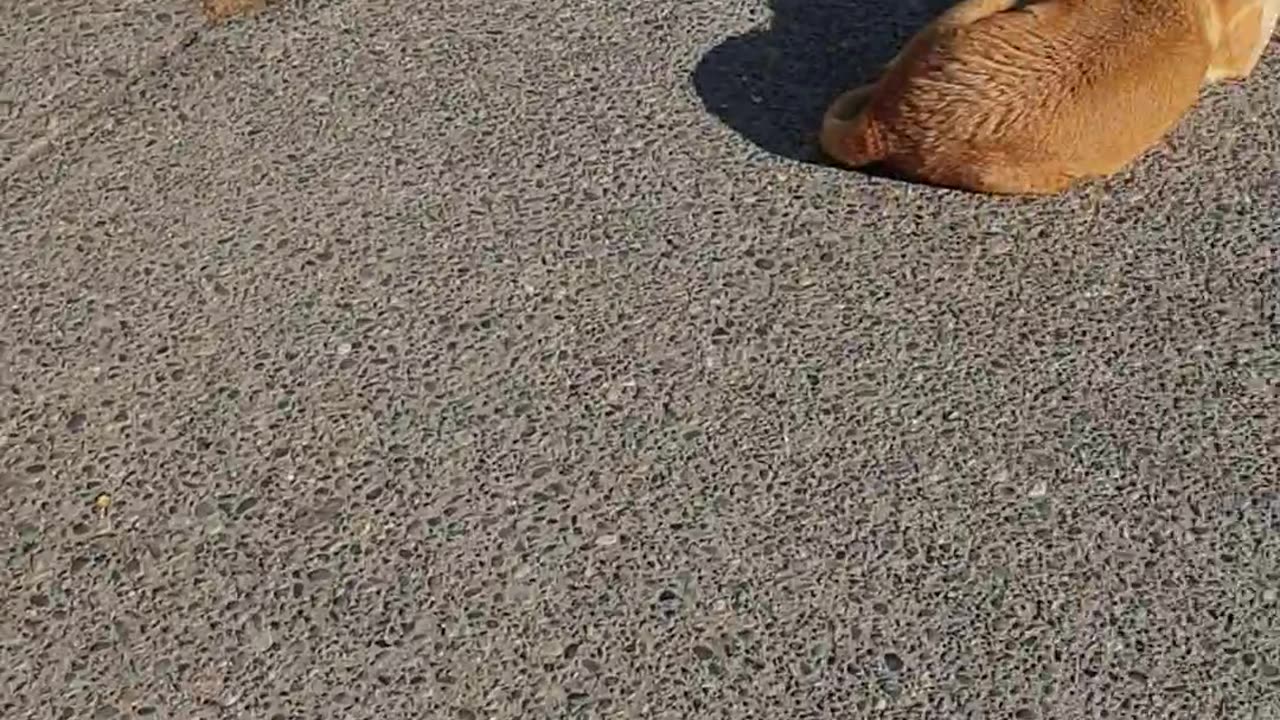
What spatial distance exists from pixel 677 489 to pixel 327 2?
1.47 metres

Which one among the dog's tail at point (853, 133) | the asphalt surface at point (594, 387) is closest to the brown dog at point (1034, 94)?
the dog's tail at point (853, 133)

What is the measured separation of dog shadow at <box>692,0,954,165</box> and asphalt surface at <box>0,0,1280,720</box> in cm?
1

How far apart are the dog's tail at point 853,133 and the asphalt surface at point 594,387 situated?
0.06 m

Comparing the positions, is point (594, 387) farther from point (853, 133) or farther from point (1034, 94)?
point (1034, 94)

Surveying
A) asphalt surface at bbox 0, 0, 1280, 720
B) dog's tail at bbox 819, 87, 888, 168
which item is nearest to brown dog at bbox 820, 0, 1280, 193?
dog's tail at bbox 819, 87, 888, 168

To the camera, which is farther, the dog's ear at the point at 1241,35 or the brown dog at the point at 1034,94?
the dog's ear at the point at 1241,35

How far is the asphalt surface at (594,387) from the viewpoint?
2859 mm

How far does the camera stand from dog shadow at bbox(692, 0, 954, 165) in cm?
367

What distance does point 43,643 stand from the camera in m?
2.85

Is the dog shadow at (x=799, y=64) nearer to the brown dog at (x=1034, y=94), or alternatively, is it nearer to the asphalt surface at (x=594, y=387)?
the asphalt surface at (x=594, y=387)

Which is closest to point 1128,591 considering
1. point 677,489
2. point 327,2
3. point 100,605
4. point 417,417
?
point 677,489

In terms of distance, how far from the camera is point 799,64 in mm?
3785

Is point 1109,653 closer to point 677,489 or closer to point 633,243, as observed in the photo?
point 677,489

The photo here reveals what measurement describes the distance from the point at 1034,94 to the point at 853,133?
355 millimetres
